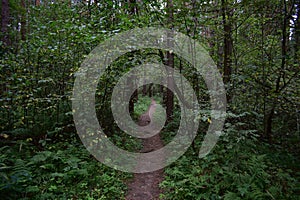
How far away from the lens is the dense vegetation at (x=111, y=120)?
459 cm

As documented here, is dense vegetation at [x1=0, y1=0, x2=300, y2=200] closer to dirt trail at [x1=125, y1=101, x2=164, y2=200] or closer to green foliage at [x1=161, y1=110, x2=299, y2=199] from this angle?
green foliage at [x1=161, y1=110, x2=299, y2=199]

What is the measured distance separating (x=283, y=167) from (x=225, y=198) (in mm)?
2402

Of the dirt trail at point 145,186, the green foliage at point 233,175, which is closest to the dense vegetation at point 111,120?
the green foliage at point 233,175

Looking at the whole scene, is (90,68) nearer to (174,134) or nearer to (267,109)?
(174,134)

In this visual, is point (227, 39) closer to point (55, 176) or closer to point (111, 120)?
Answer: point (111, 120)

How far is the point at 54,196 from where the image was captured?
4.20m

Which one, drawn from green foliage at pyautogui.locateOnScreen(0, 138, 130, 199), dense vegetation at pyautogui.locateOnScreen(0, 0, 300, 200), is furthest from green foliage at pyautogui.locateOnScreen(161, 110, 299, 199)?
green foliage at pyautogui.locateOnScreen(0, 138, 130, 199)

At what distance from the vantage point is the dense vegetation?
4.59m

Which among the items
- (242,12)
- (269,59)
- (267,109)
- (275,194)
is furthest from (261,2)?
(275,194)

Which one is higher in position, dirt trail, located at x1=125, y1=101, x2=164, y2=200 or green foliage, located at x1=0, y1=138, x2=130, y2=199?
green foliage, located at x1=0, y1=138, x2=130, y2=199

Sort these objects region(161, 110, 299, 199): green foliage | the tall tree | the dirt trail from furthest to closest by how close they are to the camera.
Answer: the tall tree → the dirt trail → region(161, 110, 299, 199): green foliage

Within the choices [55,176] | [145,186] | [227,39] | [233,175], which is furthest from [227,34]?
[55,176]

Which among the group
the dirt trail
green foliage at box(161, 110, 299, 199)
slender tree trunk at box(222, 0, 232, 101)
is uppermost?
slender tree trunk at box(222, 0, 232, 101)

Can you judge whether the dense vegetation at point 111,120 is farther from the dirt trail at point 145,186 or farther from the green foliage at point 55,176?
the dirt trail at point 145,186
